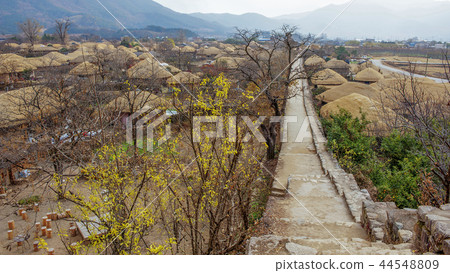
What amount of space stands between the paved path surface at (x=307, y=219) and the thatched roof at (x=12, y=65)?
52.0ft

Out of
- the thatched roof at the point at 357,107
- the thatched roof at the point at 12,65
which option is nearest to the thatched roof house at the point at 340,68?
the thatched roof at the point at 357,107

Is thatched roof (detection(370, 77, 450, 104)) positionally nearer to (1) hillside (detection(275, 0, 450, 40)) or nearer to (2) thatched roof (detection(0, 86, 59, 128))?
(1) hillside (detection(275, 0, 450, 40))

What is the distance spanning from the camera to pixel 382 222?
15.3ft

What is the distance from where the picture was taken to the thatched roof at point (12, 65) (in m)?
16.8

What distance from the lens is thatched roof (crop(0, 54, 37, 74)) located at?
16797mm

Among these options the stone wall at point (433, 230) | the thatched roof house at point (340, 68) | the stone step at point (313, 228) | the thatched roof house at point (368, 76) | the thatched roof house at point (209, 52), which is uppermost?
the thatched roof house at point (209, 52)

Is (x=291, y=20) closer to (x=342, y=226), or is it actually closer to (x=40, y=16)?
(x=342, y=226)

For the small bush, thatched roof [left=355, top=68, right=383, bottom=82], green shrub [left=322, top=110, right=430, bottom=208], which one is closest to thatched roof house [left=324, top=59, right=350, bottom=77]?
thatched roof [left=355, top=68, right=383, bottom=82]

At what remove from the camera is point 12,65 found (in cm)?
1667

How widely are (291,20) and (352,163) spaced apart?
7.87m

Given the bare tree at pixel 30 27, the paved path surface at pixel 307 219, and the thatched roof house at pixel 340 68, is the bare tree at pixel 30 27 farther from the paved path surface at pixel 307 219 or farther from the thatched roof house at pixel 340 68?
the thatched roof house at pixel 340 68

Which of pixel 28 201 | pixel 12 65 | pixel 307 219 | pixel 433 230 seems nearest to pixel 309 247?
pixel 433 230

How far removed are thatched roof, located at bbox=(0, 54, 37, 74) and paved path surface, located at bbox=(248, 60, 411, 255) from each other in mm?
15852
